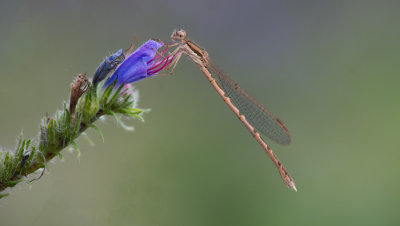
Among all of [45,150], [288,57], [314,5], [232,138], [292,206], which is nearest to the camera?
[45,150]

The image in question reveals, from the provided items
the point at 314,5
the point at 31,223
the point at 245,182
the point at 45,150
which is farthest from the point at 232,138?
the point at 45,150

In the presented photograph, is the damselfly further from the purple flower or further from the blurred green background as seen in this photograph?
the purple flower

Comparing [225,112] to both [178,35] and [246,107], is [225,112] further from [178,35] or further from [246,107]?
[178,35]

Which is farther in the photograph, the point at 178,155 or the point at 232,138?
the point at 232,138

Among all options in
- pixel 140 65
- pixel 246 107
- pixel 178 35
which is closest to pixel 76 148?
pixel 140 65

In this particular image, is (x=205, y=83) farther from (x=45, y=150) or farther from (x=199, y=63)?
(x=45, y=150)
